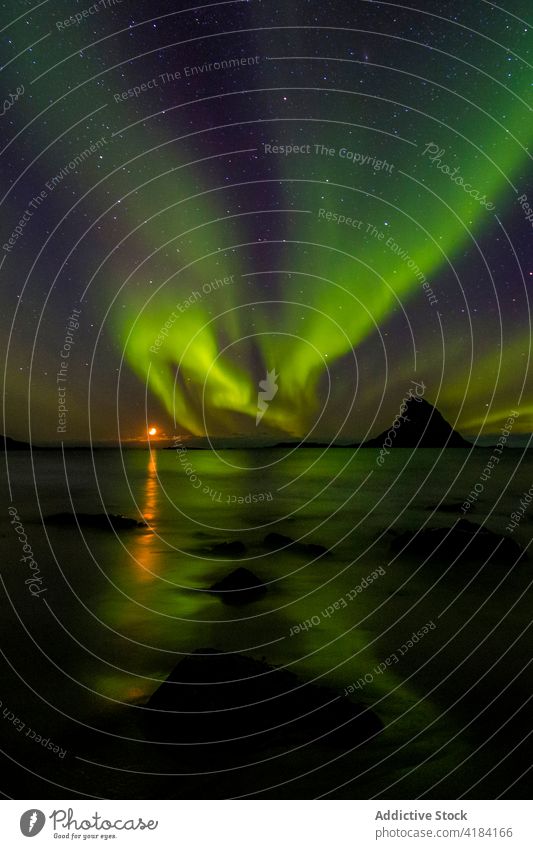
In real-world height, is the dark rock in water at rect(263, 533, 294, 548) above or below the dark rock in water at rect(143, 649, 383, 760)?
above

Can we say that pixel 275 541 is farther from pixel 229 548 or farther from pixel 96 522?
pixel 96 522

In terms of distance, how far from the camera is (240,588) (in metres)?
12.8

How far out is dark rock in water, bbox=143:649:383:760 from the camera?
6.69 metres

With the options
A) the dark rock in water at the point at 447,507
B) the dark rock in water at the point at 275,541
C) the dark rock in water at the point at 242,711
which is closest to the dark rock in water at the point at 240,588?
the dark rock in water at the point at 275,541

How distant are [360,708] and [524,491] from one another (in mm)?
31957

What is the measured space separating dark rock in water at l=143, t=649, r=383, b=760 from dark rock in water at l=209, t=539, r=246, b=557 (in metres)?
9.85

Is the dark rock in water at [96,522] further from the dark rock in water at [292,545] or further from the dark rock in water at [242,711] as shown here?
the dark rock in water at [242,711]

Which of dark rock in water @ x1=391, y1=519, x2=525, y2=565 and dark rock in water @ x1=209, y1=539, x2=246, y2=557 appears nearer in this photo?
dark rock in water @ x1=391, y1=519, x2=525, y2=565

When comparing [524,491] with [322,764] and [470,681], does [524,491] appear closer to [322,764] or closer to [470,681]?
[470,681]

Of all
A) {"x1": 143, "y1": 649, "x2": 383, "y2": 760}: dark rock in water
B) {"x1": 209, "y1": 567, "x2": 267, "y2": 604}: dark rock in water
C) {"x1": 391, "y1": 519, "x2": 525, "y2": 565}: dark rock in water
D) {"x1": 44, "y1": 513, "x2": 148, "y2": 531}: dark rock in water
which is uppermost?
{"x1": 44, "y1": 513, "x2": 148, "y2": 531}: dark rock in water

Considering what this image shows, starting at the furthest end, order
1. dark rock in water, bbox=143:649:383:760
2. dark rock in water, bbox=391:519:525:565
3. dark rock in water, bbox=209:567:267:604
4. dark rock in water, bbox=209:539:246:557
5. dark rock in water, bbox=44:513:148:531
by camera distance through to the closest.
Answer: dark rock in water, bbox=44:513:148:531 → dark rock in water, bbox=209:539:246:557 → dark rock in water, bbox=391:519:525:565 → dark rock in water, bbox=209:567:267:604 → dark rock in water, bbox=143:649:383:760

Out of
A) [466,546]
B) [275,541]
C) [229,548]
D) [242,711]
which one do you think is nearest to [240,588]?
[229,548]

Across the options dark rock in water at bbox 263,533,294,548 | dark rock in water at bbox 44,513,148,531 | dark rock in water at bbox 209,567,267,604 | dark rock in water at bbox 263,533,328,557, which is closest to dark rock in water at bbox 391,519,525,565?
dark rock in water at bbox 263,533,328,557

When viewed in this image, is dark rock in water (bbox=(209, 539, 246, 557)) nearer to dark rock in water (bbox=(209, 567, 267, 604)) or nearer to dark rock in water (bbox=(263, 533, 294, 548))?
dark rock in water (bbox=(263, 533, 294, 548))
